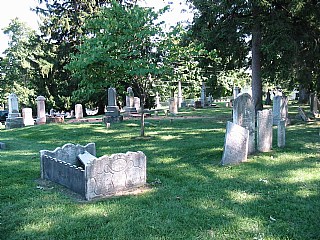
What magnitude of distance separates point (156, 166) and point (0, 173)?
12.2 ft

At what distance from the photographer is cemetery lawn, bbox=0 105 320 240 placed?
4.05 metres

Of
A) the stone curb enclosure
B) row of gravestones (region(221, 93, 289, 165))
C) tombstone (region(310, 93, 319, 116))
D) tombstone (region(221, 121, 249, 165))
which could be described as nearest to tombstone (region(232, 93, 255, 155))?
row of gravestones (region(221, 93, 289, 165))

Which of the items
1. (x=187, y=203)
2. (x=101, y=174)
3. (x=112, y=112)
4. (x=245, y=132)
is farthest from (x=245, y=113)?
(x=112, y=112)

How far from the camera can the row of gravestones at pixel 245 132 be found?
7520mm

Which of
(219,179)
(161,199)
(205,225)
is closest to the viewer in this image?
(205,225)

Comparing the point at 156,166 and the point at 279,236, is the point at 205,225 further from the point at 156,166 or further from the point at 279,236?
the point at 156,166

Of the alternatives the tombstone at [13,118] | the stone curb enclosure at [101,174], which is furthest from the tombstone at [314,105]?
the tombstone at [13,118]

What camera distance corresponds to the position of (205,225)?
4184 mm

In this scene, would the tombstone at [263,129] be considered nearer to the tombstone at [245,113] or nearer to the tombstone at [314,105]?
the tombstone at [245,113]

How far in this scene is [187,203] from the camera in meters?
5.06

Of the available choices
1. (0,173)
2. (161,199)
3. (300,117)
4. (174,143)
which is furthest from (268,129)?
(300,117)

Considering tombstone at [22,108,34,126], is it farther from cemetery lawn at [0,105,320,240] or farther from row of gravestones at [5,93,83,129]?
cemetery lawn at [0,105,320,240]

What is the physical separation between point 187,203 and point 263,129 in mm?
4618

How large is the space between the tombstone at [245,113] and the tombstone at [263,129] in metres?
0.31
